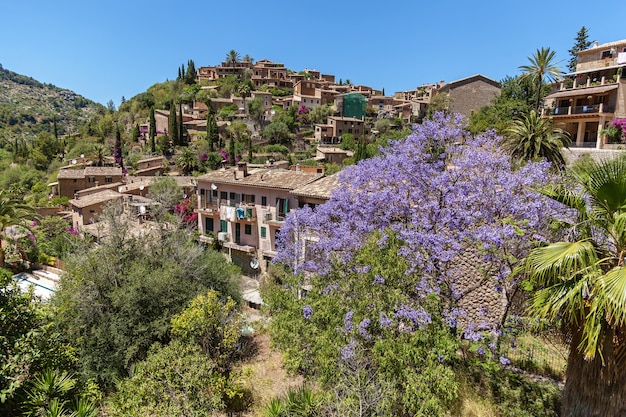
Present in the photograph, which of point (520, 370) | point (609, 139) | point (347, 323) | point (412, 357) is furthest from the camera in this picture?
point (609, 139)

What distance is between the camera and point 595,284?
5312 millimetres

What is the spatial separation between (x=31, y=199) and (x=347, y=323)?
62.4m

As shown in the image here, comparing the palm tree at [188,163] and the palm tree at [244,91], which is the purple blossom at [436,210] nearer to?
the palm tree at [188,163]

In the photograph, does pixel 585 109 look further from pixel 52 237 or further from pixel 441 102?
pixel 52 237

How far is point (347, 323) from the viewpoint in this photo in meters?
9.34

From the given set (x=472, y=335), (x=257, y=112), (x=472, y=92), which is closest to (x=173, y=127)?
(x=257, y=112)

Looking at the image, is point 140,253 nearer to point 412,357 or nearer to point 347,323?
point 347,323

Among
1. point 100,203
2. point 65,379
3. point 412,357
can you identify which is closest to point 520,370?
point 412,357

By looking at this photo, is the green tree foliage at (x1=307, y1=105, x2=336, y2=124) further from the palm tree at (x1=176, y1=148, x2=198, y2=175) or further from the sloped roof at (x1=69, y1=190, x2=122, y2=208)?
the sloped roof at (x1=69, y1=190, x2=122, y2=208)

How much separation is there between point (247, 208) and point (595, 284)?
79.9 feet

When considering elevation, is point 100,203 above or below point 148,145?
below

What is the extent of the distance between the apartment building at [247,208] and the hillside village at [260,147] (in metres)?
0.09

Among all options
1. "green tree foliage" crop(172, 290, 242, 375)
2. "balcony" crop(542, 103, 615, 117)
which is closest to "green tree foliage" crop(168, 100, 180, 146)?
"balcony" crop(542, 103, 615, 117)

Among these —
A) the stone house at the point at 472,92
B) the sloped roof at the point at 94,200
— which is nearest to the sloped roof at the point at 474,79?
the stone house at the point at 472,92
